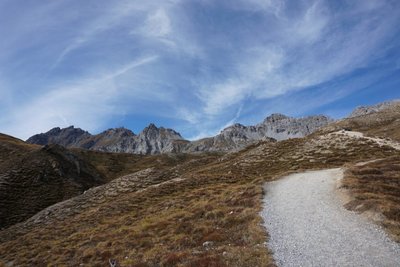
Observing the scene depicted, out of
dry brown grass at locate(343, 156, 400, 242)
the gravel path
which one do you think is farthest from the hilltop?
the gravel path

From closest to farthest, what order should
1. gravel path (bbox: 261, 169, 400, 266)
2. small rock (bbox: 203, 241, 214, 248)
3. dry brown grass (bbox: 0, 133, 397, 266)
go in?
gravel path (bbox: 261, 169, 400, 266) → dry brown grass (bbox: 0, 133, 397, 266) → small rock (bbox: 203, 241, 214, 248)

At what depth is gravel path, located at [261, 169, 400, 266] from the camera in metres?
16.2

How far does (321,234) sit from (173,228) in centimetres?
1354

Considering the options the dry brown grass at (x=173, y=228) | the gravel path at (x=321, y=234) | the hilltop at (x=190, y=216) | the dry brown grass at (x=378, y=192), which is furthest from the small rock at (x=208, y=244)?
the dry brown grass at (x=378, y=192)

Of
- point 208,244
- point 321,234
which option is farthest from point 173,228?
point 321,234

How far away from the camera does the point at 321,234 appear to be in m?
19.8

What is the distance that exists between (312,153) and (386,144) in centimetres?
1370

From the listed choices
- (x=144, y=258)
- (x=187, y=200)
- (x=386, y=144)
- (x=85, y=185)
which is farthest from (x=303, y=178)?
(x=85, y=185)

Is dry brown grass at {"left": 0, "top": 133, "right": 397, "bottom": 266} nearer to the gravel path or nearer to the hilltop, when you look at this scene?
the hilltop

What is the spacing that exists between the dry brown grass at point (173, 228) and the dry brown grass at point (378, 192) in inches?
293

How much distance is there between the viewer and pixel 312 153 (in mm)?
61719

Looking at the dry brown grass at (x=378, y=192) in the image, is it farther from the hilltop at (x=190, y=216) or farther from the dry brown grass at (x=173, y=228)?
the dry brown grass at (x=173, y=228)

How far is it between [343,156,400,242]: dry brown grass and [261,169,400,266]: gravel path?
0.80m

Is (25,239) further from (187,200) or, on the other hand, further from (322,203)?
(322,203)
